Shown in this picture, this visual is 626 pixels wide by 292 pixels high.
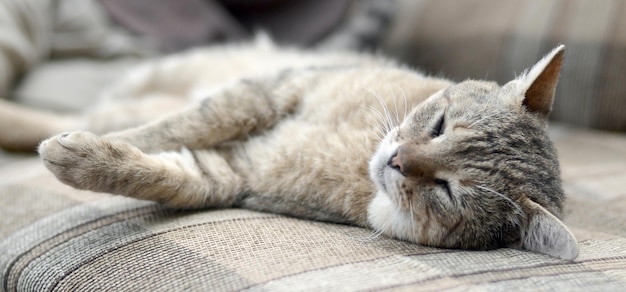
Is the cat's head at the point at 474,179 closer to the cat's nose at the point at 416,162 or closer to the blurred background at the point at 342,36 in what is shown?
the cat's nose at the point at 416,162

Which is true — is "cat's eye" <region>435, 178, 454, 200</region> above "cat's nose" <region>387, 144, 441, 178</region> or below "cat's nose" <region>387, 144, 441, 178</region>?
below

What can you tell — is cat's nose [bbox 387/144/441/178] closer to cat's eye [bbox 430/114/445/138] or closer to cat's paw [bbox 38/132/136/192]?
cat's eye [bbox 430/114/445/138]

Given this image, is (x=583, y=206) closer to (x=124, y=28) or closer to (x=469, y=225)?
(x=469, y=225)

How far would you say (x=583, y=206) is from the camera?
1.79 m

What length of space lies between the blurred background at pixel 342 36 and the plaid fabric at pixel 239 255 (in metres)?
0.87

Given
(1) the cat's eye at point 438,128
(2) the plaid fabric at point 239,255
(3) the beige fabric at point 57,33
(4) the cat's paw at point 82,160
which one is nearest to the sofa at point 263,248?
(2) the plaid fabric at point 239,255

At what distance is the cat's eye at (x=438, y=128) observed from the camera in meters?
1.54

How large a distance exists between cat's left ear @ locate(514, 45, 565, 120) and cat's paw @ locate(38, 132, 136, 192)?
111 cm

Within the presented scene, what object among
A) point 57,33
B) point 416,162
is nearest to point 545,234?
point 416,162

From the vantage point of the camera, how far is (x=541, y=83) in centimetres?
159

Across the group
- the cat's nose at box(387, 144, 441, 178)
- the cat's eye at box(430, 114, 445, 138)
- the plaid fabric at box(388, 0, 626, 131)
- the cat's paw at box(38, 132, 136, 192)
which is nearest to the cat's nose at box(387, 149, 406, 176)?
the cat's nose at box(387, 144, 441, 178)

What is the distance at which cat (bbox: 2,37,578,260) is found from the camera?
1.44m

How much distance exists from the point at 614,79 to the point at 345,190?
1.41 meters

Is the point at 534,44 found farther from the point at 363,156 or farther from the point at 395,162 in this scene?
the point at 395,162
